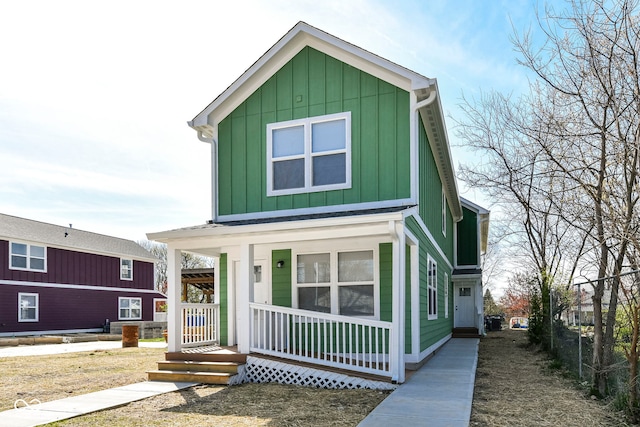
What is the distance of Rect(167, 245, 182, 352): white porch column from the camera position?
31.9ft

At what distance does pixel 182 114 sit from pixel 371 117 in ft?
16.2

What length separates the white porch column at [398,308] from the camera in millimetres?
8125

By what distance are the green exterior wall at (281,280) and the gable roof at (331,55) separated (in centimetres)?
297

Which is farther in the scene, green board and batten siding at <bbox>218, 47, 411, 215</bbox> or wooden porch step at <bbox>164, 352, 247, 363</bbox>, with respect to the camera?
green board and batten siding at <bbox>218, 47, 411, 215</bbox>

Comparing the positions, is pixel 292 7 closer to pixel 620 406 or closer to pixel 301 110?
pixel 301 110

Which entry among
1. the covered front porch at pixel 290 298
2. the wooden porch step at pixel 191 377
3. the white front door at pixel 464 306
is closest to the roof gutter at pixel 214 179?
the covered front porch at pixel 290 298

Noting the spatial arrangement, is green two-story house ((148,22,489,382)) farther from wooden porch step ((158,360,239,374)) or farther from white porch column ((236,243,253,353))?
wooden porch step ((158,360,239,374))

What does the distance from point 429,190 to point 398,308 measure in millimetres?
4781

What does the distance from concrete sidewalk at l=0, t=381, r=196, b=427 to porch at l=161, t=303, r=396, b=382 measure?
1080 mm

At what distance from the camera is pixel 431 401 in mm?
6980

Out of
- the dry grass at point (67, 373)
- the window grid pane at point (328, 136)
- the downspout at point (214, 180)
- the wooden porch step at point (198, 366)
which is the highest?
the window grid pane at point (328, 136)

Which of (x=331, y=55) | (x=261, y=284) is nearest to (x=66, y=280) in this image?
(x=261, y=284)

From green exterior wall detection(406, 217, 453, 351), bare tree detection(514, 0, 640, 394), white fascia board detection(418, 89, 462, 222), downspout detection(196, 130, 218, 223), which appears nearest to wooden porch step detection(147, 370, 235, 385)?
downspout detection(196, 130, 218, 223)

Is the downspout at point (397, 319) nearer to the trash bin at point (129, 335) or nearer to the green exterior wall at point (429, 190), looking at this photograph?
the green exterior wall at point (429, 190)
